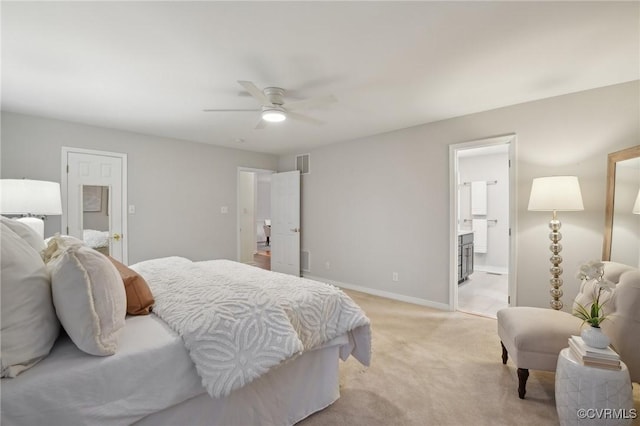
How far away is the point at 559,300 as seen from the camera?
9.31 ft

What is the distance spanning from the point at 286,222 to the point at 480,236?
13.6ft

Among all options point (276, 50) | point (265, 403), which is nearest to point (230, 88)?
point (276, 50)

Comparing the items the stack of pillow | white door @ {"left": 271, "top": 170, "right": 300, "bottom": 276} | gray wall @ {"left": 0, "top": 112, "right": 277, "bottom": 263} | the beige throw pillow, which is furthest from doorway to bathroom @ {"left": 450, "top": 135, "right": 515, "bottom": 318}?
the stack of pillow

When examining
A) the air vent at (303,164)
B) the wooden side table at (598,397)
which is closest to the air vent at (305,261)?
the air vent at (303,164)

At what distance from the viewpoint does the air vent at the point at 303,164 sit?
5.36m

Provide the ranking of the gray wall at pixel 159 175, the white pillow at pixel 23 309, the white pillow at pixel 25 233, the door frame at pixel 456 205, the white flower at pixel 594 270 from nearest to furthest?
1. the white pillow at pixel 23 309
2. the white pillow at pixel 25 233
3. the white flower at pixel 594 270
4. the door frame at pixel 456 205
5. the gray wall at pixel 159 175

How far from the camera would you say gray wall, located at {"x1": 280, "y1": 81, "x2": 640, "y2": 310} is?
278 centimetres

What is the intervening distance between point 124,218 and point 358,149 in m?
3.57

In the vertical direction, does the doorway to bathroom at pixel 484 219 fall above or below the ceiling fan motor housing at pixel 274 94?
below

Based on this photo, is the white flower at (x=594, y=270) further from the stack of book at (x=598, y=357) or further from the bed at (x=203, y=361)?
the bed at (x=203, y=361)

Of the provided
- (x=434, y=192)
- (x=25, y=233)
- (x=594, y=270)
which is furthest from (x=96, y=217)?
(x=594, y=270)

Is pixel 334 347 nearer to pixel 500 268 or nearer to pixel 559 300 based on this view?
pixel 559 300

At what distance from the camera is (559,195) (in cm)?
261

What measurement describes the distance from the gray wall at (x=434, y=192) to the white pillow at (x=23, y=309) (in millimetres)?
3707
